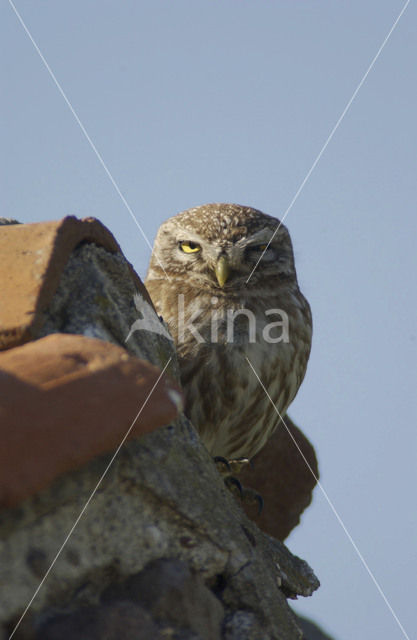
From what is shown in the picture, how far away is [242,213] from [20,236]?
2.62 meters

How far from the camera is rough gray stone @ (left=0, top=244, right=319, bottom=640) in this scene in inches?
64.1

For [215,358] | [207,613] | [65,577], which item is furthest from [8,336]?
[215,358]

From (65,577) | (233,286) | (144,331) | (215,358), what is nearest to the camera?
(65,577)

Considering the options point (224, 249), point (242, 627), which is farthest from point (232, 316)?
point (242, 627)

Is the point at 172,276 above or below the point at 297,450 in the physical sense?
above

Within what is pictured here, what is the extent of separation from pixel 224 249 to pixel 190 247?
0.26m

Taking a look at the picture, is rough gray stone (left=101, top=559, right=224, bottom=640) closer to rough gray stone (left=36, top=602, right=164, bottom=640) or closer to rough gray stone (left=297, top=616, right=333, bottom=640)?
rough gray stone (left=36, top=602, right=164, bottom=640)

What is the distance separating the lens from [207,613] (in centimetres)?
174

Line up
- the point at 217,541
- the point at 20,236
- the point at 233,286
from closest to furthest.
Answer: the point at 217,541 → the point at 20,236 → the point at 233,286

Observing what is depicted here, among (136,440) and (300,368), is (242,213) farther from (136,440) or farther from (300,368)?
(136,440)

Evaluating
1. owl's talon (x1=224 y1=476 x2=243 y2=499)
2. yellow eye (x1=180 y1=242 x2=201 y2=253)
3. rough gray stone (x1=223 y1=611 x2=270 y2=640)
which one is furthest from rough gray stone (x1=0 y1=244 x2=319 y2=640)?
yellow eye (x1=180 y1=242 x2=201 y2=253)

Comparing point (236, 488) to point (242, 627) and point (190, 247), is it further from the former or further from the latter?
point (242, 627)

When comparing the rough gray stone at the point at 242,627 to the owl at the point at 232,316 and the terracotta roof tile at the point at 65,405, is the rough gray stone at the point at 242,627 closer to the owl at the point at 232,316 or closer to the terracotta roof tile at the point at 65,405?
the terracotta roof tile at the point at 65,405

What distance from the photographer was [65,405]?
1.61 meters
